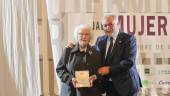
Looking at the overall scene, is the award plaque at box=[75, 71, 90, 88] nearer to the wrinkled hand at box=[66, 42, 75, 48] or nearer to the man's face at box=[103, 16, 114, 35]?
the wrinkled hand at box=[66, 42, 75, 48]

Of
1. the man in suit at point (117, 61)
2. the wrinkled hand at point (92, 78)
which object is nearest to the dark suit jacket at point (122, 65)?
the man in suit at point (117, 61)

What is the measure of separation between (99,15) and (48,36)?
13.4 inches

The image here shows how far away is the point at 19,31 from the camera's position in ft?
7.82

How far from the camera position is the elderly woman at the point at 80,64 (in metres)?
2.24

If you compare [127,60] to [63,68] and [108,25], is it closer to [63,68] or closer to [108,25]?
[108,25]

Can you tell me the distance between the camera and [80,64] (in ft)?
7.38

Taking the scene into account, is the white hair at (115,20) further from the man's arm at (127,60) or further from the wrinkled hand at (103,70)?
the wrinkled hand at (103,70)

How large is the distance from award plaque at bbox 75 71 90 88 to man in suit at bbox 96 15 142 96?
0.32ft

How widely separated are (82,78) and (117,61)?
0.78 feet

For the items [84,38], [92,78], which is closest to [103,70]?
[92,78]

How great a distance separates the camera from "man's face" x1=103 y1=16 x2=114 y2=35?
234 centimetres

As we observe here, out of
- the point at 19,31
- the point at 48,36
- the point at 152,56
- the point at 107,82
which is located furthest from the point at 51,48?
the point at 152,56

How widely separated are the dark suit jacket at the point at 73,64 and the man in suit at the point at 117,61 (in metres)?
0.05

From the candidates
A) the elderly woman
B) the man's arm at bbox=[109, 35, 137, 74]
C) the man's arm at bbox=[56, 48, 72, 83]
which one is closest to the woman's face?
the elderly woman
